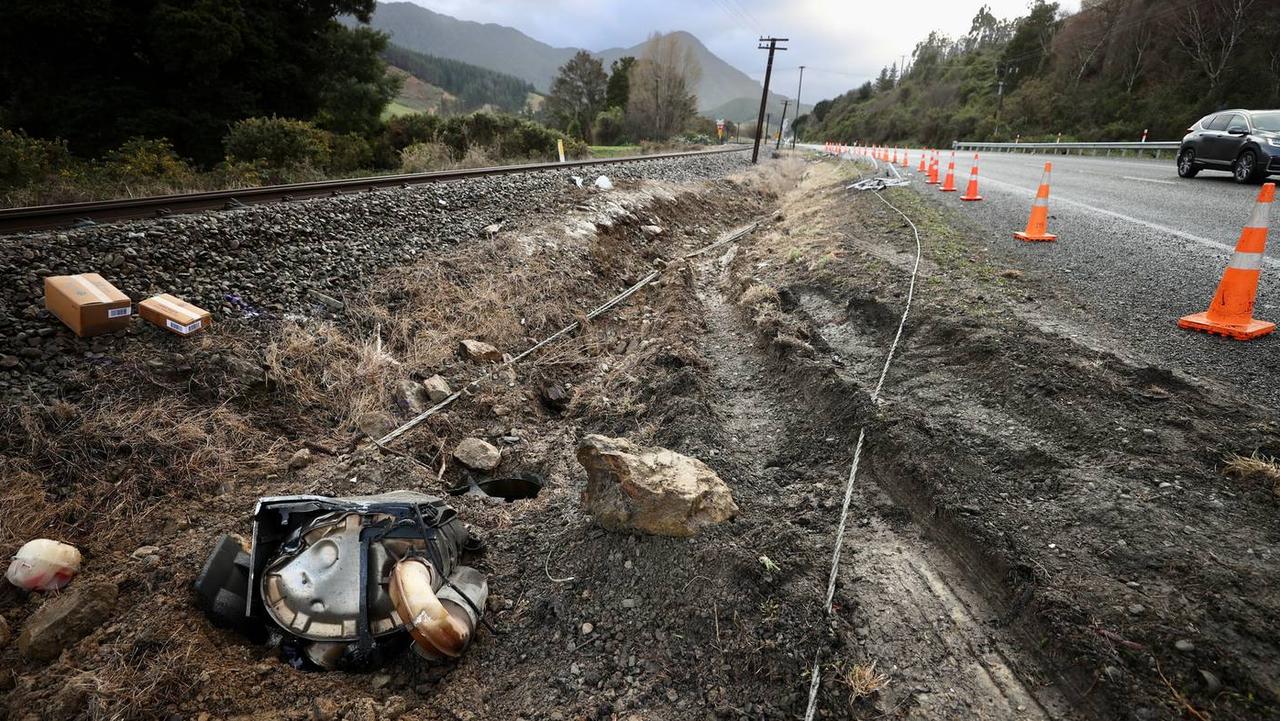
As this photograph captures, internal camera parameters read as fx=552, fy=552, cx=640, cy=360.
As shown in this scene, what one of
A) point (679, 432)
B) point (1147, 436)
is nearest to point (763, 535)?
point (679, 432)

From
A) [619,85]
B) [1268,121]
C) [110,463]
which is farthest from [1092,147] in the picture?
[619,85]

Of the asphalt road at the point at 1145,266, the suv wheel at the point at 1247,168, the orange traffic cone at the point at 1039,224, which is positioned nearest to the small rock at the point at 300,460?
the asphalt road at the point at 1145,266

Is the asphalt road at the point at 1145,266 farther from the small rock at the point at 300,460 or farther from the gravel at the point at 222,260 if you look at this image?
the gravel at the point at 222,260

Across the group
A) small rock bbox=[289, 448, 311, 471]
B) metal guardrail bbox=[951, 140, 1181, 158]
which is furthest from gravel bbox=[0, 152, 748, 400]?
metal guardrail bbox=[951, 140, 1181, 158]

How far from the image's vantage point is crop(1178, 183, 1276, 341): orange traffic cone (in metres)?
3.48

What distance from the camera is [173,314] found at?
3855 mm

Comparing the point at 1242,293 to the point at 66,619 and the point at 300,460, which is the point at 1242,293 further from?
the point at 66,619

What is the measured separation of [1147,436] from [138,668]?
4410 millimetres

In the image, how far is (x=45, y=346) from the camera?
346 centimetres

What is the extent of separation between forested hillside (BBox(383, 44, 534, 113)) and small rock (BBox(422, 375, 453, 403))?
10880 cm

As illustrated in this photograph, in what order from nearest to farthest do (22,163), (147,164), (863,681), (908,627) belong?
1. (863,681)
2. (908,627)
3. (22,163)
4. (147,164)

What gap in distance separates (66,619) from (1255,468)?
189 inches

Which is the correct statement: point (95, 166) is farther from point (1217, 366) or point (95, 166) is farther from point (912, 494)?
point (1217, 366)

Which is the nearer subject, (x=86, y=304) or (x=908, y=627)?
(x=908, y=627)
